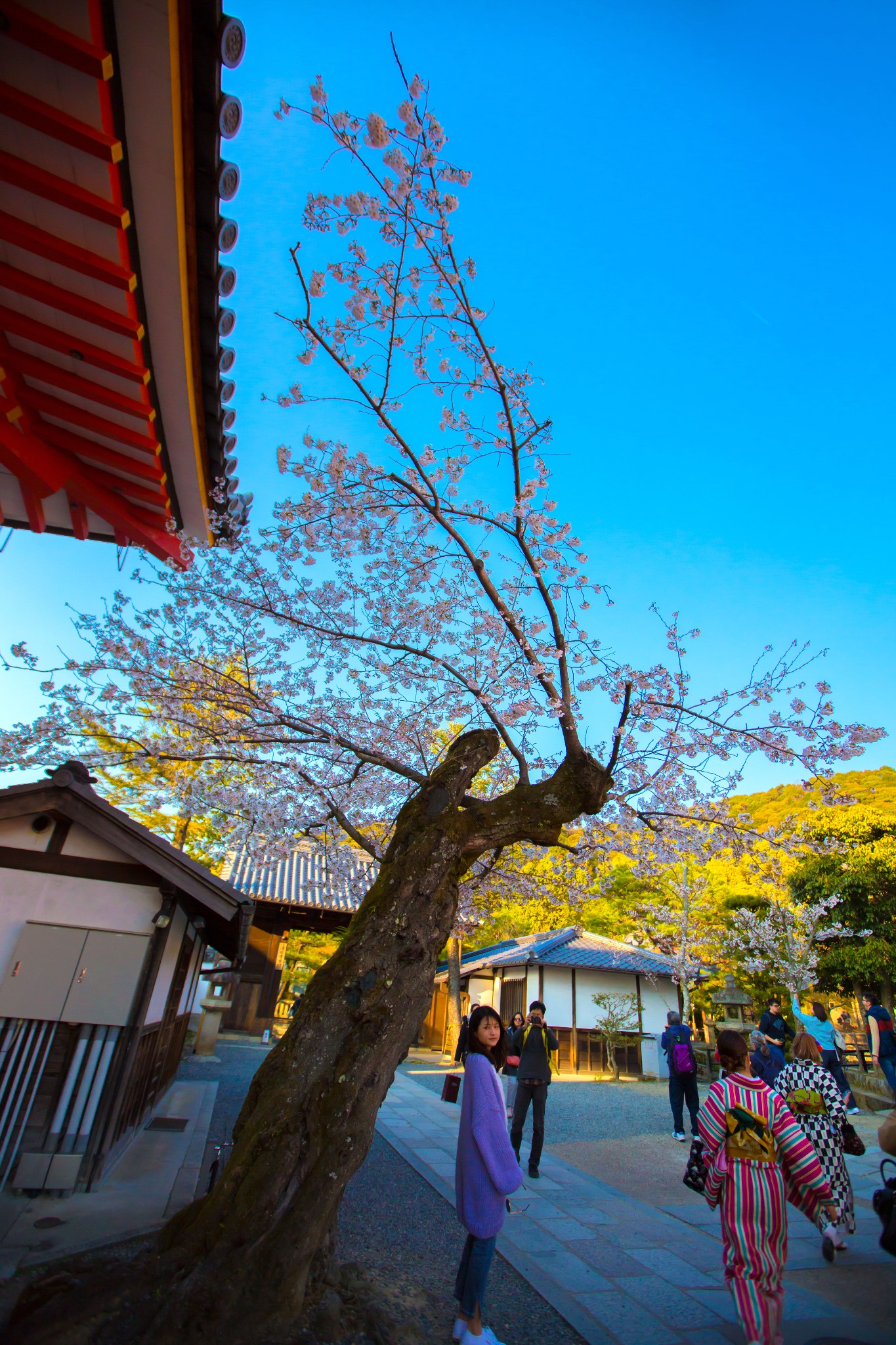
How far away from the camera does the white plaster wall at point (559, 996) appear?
739 inches

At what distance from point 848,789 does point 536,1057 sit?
1517cm

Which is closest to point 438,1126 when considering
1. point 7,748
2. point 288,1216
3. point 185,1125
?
point 185,1125

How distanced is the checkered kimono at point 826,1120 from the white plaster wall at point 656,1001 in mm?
15020

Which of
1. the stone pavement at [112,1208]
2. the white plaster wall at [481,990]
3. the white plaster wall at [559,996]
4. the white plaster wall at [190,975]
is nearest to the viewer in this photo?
the stone pavement at [112,1208]

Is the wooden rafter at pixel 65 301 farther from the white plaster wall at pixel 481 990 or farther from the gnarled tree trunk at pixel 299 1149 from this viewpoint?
the white plaster wall at pixel 481 990

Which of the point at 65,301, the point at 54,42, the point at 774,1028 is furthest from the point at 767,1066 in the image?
the point at 54,42

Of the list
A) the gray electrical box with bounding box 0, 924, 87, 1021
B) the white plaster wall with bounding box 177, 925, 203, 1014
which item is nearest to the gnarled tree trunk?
Answer: the gray electrical box with bounding box 0, 924, 87, 1021

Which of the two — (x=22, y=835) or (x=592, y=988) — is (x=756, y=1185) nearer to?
(x=22, y=835)

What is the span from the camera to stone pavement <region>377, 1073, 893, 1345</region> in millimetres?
3863

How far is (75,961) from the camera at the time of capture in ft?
19.7

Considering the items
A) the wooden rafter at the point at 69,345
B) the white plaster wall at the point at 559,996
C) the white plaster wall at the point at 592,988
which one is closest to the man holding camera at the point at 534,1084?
the wooden rafter at the point at 69,345

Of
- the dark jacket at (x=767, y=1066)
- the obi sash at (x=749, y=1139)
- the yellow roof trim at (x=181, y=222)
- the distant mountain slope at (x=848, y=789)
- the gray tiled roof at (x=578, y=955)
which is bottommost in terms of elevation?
the obi sash at (x=749, y=1139)

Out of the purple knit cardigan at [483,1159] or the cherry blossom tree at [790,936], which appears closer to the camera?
the purple knit cardigan at [483,1159]

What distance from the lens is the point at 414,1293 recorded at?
4125 mm
